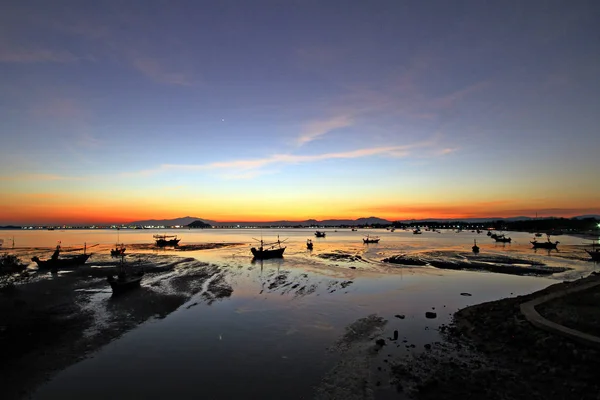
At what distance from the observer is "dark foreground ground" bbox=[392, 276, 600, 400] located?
1065 cm

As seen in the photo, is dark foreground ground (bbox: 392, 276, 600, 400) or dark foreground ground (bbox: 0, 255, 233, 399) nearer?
dark foreground ground (bbox: 392, 276, 600, 400)

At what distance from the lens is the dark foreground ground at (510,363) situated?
10.6 m

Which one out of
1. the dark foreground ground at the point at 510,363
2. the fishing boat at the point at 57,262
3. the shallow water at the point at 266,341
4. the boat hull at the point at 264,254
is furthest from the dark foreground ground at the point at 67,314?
the boat hull at the point at 264,254

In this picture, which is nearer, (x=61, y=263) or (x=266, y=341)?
(x=266, y=341)

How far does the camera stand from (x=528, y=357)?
42.4ft

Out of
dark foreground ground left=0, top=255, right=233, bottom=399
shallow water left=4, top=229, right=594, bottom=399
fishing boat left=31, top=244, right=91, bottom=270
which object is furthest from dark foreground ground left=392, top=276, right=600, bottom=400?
fishing boat left=31, top=244, right=91, bottom=270

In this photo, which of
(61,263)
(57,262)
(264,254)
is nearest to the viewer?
(57,262)

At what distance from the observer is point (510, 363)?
1276 cm

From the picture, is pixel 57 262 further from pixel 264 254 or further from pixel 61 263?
pixel 264 254

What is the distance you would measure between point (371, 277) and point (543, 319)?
886 inches

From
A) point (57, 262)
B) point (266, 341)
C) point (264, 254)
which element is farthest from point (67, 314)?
point (264, 254)

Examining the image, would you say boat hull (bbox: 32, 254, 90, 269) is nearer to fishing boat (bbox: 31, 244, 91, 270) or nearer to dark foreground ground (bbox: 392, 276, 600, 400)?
fishing boat (bbox: 31, 244, 91, 270)

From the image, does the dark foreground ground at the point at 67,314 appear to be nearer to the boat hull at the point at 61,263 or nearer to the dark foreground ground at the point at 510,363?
the boat hull at the point at 61,263

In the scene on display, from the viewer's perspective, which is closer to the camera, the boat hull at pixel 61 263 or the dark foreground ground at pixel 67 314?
the dark foreground ground at pixel 67 314
